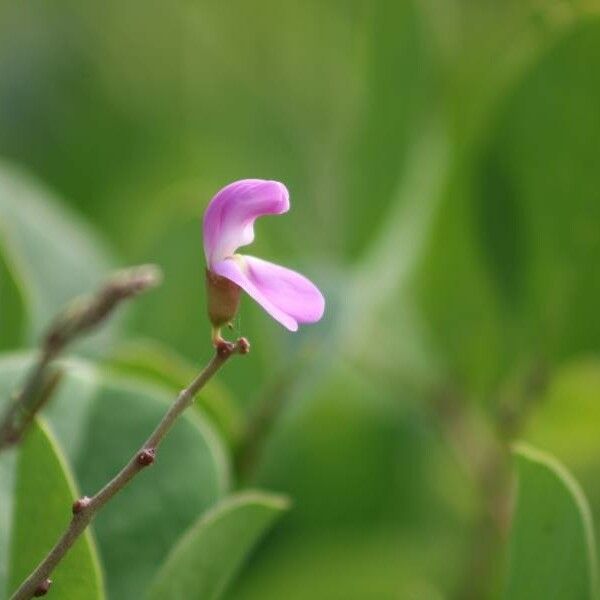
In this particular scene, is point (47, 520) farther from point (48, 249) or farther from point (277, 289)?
point (48, 249)

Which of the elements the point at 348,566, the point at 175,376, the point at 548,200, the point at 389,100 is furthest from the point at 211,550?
the point at 389,100

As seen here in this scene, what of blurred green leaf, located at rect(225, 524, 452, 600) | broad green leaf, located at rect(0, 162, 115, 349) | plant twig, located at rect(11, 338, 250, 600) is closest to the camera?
plant twig, located at rect(11, 338, 250, 600)

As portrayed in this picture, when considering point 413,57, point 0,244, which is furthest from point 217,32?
point 0,244

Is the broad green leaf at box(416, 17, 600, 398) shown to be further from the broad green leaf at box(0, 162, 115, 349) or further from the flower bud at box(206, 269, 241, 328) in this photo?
the flower bud at box(206, 269, 241, 328)

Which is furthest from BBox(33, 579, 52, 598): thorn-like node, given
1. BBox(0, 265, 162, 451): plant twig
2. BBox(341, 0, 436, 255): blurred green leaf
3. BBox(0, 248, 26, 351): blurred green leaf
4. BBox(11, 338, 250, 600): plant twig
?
BBox(341, 0, 436, 255): blurred green leaf

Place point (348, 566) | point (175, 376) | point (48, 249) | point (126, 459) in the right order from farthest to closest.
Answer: point (48, 249) → point (348, 566) → point (175, 376) → point (126, 459)

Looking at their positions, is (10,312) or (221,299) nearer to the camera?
(221,299)

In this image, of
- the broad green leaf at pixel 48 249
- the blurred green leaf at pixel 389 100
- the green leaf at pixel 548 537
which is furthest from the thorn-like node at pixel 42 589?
the blurred green leaf at pixel 389 100
